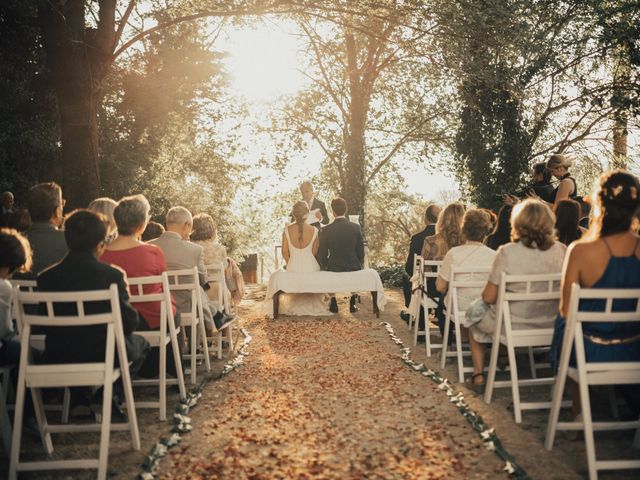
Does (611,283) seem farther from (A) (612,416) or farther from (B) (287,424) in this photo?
(B) (287,424)

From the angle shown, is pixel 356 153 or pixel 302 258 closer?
pixel 302 258

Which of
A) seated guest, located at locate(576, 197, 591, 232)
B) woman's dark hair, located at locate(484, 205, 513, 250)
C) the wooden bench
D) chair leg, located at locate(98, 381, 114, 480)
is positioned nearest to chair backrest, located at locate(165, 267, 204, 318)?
chair leg, located at locate(98, 381, 114, 480)

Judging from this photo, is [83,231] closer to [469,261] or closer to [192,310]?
[192,310]

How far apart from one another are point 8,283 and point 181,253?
2.38 m

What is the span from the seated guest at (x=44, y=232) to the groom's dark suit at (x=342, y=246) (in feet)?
17.3

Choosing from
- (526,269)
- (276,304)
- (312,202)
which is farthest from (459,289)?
(312,202)

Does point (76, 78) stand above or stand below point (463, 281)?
above

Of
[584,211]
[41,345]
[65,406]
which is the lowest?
[65,406]

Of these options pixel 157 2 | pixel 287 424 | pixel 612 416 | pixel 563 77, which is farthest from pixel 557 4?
pixel 287 424

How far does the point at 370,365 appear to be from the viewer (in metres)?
6.75

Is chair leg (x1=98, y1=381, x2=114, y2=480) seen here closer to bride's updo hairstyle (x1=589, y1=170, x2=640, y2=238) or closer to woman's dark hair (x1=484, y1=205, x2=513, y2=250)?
bride's updo hairstyle (x1=589, y1=170, x2=640, y2=238)

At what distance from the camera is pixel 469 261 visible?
6355 mm

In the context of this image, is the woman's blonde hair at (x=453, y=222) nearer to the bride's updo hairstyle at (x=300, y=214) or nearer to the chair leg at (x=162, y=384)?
the bride's updo hairstyle at (x=300, y=214)

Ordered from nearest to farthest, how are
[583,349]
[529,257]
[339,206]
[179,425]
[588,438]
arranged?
[588,438]
[583,349]
[179,425]
[529,257]
[339,206]
